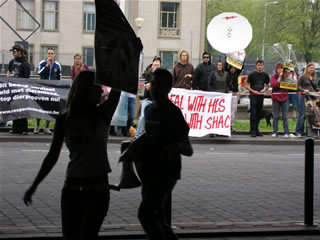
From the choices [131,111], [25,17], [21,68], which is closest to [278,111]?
[131,111]

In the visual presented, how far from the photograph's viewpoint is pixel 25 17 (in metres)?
55.9

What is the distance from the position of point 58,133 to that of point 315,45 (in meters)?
59.9

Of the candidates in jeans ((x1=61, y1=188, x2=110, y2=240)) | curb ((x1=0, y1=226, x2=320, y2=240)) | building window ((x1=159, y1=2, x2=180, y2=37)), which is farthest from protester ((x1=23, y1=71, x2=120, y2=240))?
building window ((x1=159, y1=2, x2=180, y2=37))

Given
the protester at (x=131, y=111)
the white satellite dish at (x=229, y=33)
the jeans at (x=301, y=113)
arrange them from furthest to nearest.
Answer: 1. the white satellite dish at (x=229, y=33)
2. the jeans at (x=301, y=113)
3. the protester at (x=131, y=111)

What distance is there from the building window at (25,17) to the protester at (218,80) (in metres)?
39.6

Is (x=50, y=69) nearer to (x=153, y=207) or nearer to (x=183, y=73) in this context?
(x=183, y=73)

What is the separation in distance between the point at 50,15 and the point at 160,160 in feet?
172

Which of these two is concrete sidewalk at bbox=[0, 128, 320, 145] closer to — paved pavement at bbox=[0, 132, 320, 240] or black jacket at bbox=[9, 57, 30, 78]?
black jacket at bbox=[9, 57, 30, 78]

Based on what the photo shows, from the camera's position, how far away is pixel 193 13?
56.8 m

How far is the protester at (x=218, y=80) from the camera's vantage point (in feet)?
58.7

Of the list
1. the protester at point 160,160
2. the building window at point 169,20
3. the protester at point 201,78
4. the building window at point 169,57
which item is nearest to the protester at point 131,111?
the protester at point 201,78

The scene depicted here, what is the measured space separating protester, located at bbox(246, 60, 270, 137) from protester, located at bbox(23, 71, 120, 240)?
46.6ft

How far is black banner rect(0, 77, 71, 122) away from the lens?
16.5 m

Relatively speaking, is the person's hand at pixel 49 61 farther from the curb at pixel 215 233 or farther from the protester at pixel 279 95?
the curb at pixel 215 233
